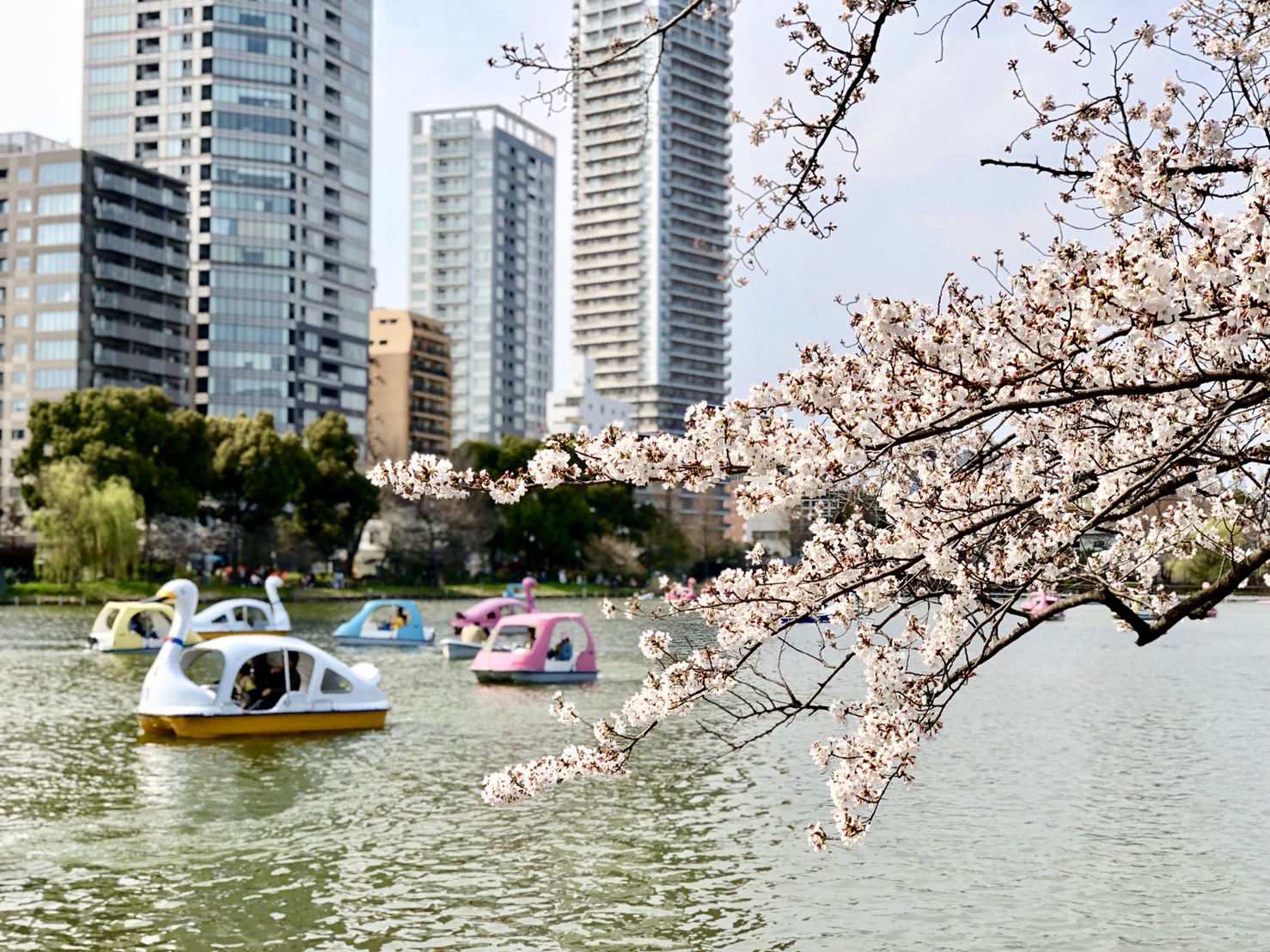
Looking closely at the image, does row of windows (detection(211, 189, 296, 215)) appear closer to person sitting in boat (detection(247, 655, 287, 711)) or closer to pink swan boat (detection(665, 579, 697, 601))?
person sitting in boat (detection(247, 655, 287, 711))

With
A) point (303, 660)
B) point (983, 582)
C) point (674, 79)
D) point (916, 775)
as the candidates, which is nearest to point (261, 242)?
point (674, 79)

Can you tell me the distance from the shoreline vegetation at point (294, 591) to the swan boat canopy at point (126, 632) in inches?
602

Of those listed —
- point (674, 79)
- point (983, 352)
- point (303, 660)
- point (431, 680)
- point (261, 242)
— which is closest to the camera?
point (983, 352)

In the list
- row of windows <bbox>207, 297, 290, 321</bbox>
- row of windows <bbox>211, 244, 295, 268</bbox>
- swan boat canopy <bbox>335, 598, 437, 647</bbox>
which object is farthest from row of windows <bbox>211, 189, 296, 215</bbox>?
swan boat canopy <bbox>335, 598, 437, 647</bbox>

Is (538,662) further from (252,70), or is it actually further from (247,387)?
(252,70)

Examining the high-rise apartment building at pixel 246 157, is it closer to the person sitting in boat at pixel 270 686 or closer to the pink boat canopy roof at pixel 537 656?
the pink boat canopy roof at pixel 537 656

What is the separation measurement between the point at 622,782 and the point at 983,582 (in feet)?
40.5

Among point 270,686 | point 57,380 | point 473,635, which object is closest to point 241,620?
point 473,635

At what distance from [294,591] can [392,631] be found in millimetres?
35065

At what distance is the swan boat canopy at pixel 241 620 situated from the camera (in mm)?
45781

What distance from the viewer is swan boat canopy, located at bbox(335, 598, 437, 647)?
47344 mm

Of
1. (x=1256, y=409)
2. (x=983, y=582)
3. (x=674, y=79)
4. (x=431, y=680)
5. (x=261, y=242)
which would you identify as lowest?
(x=431, y=680)

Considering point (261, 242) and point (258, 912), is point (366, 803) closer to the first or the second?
point (258, 912)

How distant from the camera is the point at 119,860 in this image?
46.5 feet
